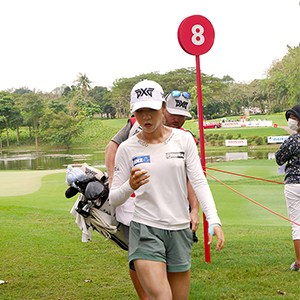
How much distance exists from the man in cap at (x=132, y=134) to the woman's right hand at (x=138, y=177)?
914 millimetres

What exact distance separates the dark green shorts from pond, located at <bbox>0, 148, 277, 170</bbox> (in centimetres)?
3113

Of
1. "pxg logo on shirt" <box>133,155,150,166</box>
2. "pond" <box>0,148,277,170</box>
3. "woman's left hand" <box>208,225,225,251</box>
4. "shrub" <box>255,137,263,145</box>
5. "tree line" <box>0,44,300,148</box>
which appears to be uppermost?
"tree line" <box>0,44,300,148</box>

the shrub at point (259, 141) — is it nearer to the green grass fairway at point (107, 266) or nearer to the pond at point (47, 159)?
the pond at point (47, 159)

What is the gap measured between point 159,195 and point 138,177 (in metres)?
0.25

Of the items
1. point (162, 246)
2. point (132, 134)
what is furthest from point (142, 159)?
point (132, 134)

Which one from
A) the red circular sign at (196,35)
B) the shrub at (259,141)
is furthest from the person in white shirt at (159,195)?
the shrub at (259,141)

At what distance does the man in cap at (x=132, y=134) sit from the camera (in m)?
3.14

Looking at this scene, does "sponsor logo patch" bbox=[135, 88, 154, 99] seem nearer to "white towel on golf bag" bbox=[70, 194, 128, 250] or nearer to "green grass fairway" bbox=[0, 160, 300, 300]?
"white towel on golf bag" bbox=[70, 194, 128, 250]

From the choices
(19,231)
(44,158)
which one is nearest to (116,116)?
(44,158)

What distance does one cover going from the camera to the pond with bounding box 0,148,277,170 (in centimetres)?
3847

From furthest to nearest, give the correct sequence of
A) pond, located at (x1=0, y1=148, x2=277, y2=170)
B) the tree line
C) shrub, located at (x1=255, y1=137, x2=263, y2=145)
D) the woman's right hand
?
the tree line
shrub, located at (x1=255, y1=137, x2=263, y2=145)
pond, located at (x1=0, y1=148, x2=277, y2=170)
the woman's right hand

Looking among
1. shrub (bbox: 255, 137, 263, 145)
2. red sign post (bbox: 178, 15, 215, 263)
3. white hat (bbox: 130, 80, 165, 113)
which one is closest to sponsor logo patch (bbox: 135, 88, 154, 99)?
white hat (bbox: 130, 80, 165, 113)

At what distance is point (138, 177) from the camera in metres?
2.15

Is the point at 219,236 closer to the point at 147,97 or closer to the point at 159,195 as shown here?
the point at 159,195
